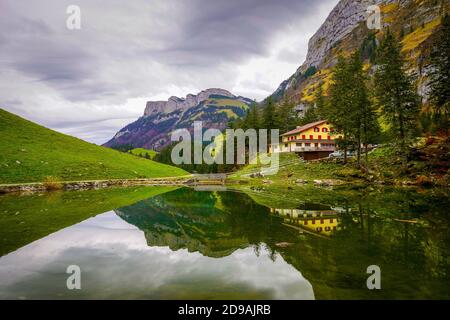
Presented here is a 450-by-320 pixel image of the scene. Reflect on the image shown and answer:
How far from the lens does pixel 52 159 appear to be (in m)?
66.0

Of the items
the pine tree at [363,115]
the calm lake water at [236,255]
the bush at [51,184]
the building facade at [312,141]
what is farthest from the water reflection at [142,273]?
the building facade at [312,141]

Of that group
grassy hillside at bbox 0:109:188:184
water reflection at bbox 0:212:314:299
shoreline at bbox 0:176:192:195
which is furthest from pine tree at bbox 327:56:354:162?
water reflection at bbox 0:212:314:299

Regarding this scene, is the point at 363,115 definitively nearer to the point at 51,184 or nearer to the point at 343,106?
the point at 343,106

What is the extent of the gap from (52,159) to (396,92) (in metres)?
69.1

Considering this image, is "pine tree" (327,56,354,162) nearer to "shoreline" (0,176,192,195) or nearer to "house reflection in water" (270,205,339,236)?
"house reflection in water" (270,205,339,236)

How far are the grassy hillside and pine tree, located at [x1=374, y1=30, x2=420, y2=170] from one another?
5611 cm

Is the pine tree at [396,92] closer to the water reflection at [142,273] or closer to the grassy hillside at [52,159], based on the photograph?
the water reflection at [142,273]

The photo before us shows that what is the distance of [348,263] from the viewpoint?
1095 cm

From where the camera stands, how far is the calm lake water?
8938 mm

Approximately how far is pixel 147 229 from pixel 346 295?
13.9 m

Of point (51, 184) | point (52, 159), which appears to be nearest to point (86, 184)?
point (51, 184)
